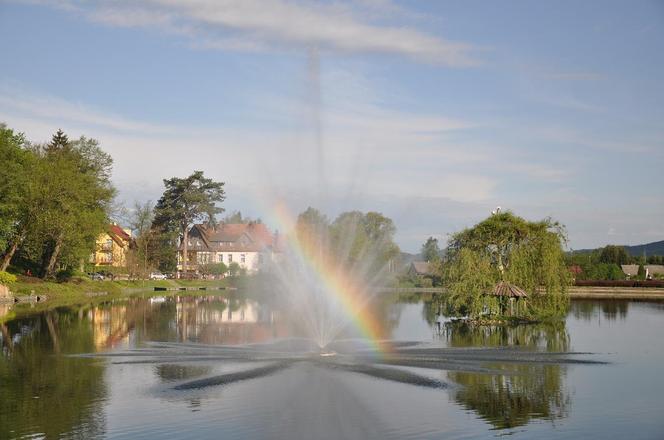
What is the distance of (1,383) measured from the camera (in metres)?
23.4

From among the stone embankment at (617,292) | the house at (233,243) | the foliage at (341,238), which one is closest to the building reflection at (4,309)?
the foliage at (341,238)

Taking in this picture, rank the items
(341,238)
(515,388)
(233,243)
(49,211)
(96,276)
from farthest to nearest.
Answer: (233,243), (96,276), (49,211), (341,238), (515,388)

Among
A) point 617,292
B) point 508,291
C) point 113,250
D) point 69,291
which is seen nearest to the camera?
point 508,291

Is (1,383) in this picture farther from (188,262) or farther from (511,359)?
(188,262)

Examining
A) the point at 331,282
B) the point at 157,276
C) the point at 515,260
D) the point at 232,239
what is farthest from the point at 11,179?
the point at 232,239

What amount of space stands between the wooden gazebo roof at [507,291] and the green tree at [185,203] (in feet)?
247

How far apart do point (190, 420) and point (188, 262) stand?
4408 inches

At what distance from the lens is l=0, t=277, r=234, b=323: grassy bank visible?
57.6 m

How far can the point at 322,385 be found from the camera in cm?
2373

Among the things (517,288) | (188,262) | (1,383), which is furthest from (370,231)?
(188,262)

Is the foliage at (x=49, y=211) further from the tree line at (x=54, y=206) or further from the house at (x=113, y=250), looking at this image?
the house at (x=113, y=250)

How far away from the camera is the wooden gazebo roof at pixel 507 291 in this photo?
47.0m

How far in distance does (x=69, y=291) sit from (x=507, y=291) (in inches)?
1883

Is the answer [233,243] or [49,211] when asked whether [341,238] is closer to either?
[49,211]
